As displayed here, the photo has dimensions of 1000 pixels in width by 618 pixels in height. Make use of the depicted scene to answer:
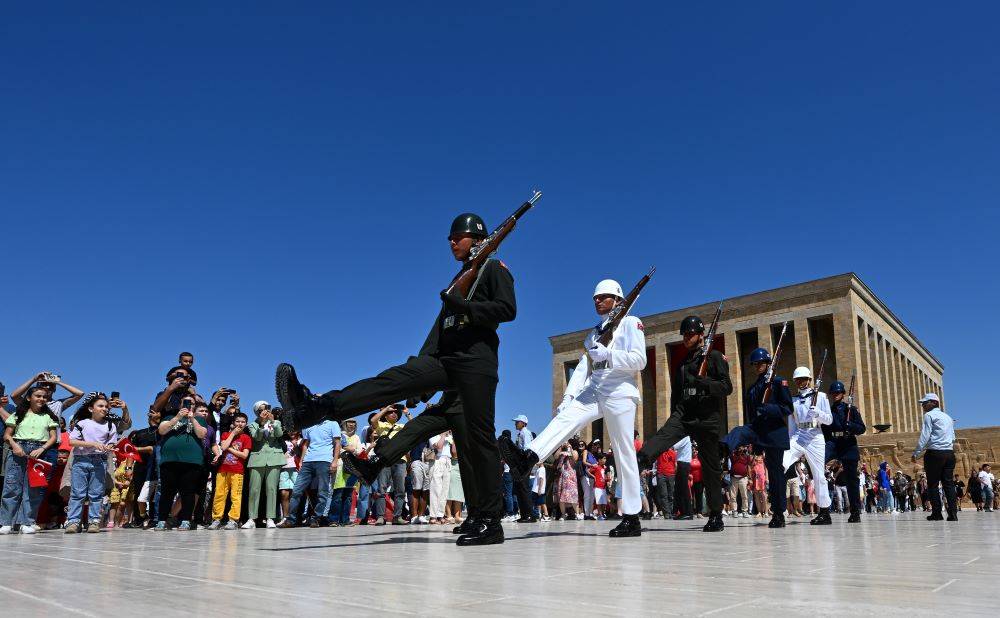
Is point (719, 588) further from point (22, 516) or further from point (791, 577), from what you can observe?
point (22, 516)

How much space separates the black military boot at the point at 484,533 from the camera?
18.6 ft

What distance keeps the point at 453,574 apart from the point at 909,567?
8.18 ft

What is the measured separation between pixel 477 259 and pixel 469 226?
1.28 feet

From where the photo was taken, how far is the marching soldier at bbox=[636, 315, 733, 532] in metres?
8.40

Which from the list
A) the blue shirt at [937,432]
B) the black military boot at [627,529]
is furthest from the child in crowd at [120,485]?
the blue shirt at [937,432]

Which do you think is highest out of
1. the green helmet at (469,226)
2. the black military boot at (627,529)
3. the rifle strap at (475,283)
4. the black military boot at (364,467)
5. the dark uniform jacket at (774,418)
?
the green helmet at (469,226)

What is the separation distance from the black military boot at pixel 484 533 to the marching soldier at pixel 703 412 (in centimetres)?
294

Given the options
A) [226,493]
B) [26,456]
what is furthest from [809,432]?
[26,456]

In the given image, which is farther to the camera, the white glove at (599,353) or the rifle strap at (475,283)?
the white glove at (599,353)

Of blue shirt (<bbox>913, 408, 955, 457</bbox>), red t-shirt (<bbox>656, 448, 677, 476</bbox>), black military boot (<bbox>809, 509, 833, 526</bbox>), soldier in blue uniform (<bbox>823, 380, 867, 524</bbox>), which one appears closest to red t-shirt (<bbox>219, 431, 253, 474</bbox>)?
black military boot (<bbox>809, 509, 833, 526</bbox>)

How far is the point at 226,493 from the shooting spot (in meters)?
12.1

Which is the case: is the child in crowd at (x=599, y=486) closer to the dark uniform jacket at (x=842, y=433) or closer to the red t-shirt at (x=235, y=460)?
the dark uniform jacket at (x=842, y=433)

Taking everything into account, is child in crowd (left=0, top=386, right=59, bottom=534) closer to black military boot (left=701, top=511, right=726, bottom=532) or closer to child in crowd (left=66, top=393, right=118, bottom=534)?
child in crowd (left=66, top=393, right=118, bottom=534)

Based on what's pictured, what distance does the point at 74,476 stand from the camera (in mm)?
10039
